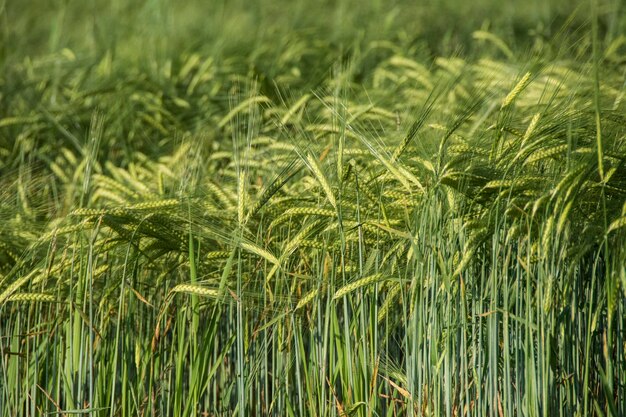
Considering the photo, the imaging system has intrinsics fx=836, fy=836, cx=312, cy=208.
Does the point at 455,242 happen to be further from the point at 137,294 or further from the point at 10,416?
the point at 10,416

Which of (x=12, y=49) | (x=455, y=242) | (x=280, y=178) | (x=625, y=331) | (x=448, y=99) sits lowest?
(x=625, y=331)

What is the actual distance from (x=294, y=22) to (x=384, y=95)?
1140mm

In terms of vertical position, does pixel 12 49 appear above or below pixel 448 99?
above

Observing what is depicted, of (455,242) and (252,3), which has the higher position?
(252,3)

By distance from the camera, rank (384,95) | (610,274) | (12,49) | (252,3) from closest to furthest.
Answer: (610,274), (384,95), (12,49), (252,3)

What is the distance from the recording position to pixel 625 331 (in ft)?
4.62

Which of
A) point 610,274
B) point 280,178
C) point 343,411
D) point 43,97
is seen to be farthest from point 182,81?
point 610,274

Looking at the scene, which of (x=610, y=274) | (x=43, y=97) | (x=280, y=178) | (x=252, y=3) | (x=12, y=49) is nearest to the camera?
(x=610, y=274)

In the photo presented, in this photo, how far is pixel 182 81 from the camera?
2.97 m

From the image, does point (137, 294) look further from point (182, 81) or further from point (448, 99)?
Answer: point (182, 81)

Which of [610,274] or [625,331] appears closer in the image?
[610,274]

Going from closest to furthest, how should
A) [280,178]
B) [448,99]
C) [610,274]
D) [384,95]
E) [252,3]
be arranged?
1. [610,274]
2. [280,178]
3. [448,99]
4. [384,95]
5. [252,3]

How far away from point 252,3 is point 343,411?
290 cm

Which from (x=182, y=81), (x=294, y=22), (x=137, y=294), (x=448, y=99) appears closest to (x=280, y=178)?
(x=137, y=294)
